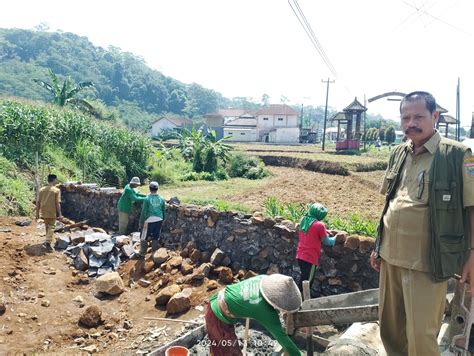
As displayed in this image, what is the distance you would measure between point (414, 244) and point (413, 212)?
204mm

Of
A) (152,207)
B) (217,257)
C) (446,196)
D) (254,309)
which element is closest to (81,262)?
(152,207)

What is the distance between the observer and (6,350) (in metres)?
4.74

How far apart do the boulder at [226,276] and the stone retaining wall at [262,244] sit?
345mm

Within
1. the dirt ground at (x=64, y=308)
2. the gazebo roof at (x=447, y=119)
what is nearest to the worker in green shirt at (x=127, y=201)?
the dirt ground at (x=64, y=308)

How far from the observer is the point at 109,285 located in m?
6.28

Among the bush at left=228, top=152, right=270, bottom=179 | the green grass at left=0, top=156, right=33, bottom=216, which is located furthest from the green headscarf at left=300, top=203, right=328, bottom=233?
the bush at left=228, top=152, right=270, bottom=179

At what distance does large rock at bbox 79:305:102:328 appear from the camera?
5375 millimetres

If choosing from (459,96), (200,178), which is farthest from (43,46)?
(459,96)

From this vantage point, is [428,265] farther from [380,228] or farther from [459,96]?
[459,96]

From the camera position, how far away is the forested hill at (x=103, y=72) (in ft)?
230

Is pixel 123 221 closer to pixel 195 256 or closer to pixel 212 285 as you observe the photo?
pixel 195 256

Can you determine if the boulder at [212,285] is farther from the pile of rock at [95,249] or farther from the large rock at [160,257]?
the pile of rock at [95,249]

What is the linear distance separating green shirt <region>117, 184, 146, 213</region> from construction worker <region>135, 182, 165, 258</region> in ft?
2.41

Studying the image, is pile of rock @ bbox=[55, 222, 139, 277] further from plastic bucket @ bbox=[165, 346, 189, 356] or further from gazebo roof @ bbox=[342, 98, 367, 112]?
gazebo roof @ bbox=[342, 98, 367, 112]
